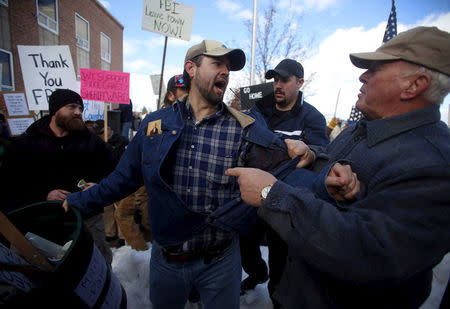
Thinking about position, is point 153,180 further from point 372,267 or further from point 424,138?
point 424,138

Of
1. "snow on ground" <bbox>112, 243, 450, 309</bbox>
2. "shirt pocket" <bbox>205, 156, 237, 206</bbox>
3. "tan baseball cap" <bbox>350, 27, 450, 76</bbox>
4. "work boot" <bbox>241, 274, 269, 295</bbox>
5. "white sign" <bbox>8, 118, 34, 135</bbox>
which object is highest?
"tan baseball cap" <bbox>350, 27, 450, 76</bbox>

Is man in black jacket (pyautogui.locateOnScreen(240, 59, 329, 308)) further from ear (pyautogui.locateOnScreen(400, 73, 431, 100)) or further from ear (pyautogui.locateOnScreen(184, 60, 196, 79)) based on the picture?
ear (pyautogui.locateOnScreen(400, 73, 431, 100))

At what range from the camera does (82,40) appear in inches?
612

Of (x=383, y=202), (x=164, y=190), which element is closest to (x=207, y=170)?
(x=164, y=190)

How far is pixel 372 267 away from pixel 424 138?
561 millimetres

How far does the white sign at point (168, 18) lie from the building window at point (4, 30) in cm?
1021

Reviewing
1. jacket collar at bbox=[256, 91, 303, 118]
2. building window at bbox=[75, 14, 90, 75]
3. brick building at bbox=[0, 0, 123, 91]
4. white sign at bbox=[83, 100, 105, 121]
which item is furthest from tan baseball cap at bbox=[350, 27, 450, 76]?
building window at bbox=[75, 14, 90, 75]

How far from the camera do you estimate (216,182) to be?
5.38ft

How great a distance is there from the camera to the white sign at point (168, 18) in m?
4.11

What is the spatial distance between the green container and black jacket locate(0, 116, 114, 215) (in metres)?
1.37

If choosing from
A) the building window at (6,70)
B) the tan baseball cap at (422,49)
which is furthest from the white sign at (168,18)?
the building window at (6,70)

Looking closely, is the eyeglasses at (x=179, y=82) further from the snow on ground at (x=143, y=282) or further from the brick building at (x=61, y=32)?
the brick building at (x=61, y=32)

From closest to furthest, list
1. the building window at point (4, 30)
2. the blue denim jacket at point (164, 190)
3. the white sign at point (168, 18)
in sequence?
the blue denim jacket at point (164, 190) < the white sign at point (168, 18) < the building window at point (4, 30)

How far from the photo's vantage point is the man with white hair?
31.3 inches
